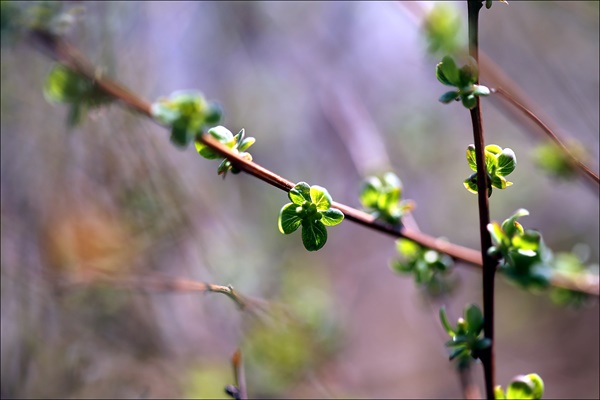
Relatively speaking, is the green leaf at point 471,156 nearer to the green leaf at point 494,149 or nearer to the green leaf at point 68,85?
the green leaf at point 494,149

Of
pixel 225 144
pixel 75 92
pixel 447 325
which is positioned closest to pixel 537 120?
pixel 447 325

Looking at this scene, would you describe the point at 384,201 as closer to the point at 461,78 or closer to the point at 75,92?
the point at 461,78

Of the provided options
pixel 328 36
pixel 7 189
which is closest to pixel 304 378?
pixel 7 189

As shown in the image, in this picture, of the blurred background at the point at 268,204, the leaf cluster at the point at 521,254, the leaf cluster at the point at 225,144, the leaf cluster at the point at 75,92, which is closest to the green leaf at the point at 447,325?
the leaf cluster at the point at 521,254

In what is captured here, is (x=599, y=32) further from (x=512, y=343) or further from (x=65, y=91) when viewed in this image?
(x=65, y=91)

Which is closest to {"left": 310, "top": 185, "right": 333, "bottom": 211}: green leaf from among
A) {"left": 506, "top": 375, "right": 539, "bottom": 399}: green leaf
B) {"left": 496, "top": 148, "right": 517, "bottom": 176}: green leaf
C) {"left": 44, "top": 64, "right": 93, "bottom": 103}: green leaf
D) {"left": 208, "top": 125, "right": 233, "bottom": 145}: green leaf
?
{"left": 208, "top": 125, "right": 233, "bottom": 145}: green leaf

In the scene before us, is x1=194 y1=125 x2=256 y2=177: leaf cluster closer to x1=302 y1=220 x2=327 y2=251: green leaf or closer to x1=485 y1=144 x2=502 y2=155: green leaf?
x1=302 y1=220 x2=327 y2=251: green leaf
